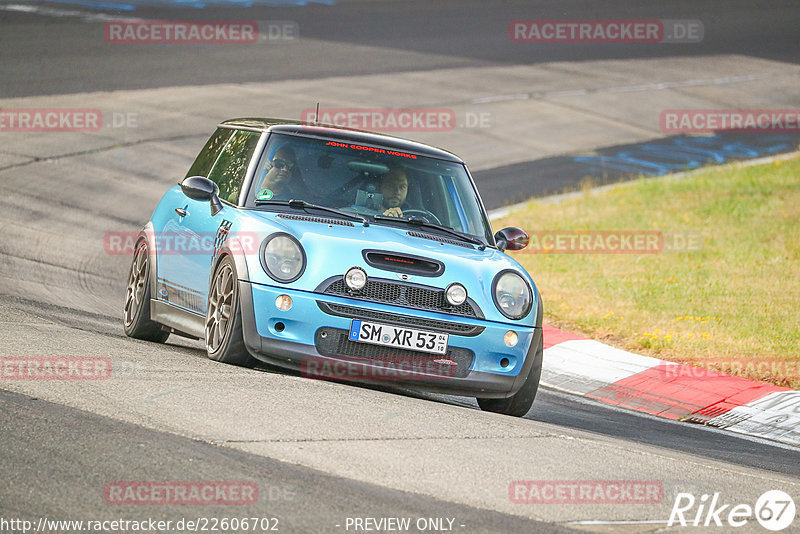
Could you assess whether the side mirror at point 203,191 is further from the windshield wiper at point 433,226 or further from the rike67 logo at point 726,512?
the rike67 logo at point 726,512

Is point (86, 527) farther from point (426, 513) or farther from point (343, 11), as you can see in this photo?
point (343, 11)

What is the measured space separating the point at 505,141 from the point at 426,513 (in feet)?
58.4

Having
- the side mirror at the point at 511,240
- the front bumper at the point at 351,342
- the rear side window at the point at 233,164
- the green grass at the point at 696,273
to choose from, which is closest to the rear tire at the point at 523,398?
the front bumper at the point at 351,342

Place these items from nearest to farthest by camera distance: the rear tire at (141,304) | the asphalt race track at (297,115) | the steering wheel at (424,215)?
the asphalt race track at (297,115), the steering wheel at (424,215), the rear tire at (141,304)

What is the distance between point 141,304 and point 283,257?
82.2 inches

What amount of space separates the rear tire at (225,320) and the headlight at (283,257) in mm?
233

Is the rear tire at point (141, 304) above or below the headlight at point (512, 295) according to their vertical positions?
below

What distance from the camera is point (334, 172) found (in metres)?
7.85

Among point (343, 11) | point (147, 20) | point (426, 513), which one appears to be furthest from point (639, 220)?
point (343, 11)

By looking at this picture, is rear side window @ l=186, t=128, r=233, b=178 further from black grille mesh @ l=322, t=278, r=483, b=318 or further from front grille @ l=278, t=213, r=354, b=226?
black grille mesh @ l=322, t=278, r=483, b=318

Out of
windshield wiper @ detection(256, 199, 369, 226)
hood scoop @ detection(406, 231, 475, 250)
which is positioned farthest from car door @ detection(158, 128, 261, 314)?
hood scoop @ detection(406, 231, 475, 250)

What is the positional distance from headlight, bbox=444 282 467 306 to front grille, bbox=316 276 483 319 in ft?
0.08

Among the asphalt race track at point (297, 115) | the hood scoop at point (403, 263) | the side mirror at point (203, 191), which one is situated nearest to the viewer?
the asphalt race track at point (297, 115)

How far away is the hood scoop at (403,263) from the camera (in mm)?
6945
